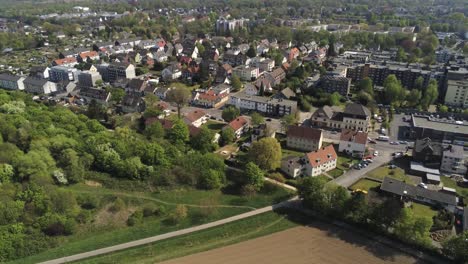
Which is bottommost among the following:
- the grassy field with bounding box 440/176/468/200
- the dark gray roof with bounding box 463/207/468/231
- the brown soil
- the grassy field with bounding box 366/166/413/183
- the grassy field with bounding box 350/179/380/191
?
the brown soil

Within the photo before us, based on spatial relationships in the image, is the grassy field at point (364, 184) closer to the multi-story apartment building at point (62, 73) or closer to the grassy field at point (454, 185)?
the grassy field at point (454, 185)

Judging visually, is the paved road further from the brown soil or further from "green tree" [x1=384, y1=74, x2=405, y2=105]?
"green tree" [x1=384, y1=74, x2=405, y2=105]

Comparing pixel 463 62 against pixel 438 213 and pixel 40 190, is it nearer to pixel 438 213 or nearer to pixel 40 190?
pixel 438 213

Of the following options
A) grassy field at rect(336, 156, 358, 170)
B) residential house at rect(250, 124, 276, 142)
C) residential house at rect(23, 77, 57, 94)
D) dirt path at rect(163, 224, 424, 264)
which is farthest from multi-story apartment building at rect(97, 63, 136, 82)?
dirt path at rect(163, 224, 424, 264)

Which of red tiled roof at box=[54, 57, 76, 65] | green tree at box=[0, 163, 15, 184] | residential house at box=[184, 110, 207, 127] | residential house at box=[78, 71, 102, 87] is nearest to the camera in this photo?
green tree at box=[0, 163, 15, 184]

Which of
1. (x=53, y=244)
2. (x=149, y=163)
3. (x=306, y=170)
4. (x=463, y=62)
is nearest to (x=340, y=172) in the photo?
(x=306, y=170)

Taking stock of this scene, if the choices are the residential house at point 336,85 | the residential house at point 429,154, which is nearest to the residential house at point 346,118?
the residential house at point 429,154
